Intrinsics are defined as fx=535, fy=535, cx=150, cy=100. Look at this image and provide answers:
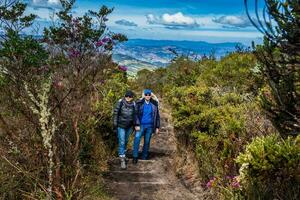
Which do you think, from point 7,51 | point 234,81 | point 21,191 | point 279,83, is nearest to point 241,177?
point 279,83

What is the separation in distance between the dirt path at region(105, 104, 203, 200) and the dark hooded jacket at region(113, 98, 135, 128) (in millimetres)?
1018

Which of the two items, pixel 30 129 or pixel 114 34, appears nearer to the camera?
pixel 30 129

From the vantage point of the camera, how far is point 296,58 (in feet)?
22.1

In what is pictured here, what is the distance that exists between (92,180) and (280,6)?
5.96 metres

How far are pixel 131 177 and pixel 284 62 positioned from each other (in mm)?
6229

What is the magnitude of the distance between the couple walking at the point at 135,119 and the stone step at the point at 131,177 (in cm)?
55

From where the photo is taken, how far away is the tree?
21.6 ft

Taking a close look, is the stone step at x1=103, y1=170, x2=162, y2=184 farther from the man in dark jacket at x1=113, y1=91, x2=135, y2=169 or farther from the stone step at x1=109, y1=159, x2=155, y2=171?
the man in dark jacket at x1=113, y1=91, x2=135, y2=169

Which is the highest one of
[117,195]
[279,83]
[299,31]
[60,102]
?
[299,31]

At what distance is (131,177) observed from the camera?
40.1ft

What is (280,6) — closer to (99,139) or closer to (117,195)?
(117,195)

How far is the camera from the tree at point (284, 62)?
6586 mm

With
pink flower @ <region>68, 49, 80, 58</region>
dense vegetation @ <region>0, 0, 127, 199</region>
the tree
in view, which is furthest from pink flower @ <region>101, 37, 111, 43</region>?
the tree

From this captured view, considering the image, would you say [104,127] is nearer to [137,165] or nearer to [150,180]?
[137,165]
